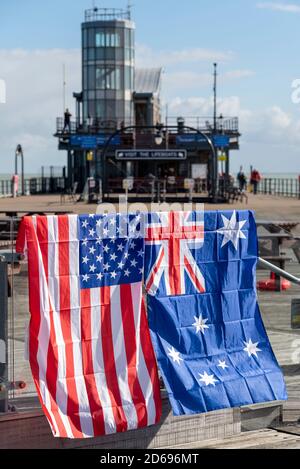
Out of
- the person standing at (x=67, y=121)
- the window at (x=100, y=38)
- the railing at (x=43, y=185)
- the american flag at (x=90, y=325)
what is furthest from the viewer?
the window at (x=100, y=38)

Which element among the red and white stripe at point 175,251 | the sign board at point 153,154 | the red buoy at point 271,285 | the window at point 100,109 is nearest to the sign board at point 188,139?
the sign board at point 153,154

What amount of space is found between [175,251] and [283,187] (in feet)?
162

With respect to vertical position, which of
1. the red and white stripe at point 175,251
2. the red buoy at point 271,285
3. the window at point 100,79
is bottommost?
the red buoy at point 271,285

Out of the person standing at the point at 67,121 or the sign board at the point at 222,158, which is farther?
the person standing at the point at 67,121

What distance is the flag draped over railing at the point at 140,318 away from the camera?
6.14 m

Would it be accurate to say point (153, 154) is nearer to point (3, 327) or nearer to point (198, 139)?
point (198, 139)

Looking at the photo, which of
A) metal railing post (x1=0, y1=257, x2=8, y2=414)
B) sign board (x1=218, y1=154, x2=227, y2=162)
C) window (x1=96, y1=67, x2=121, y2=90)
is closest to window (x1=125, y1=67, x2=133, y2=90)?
window (x1=96, y1=67, x2=121, y2=90)

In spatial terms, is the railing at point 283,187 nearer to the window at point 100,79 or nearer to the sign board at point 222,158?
the sign board at point 222,158

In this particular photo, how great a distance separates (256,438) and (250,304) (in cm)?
109

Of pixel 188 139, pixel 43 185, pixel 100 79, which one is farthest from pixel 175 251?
pixel 100 79

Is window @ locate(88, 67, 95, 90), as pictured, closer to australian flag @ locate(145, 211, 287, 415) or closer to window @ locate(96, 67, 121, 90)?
window @ locate(96, 67, 121, 90)

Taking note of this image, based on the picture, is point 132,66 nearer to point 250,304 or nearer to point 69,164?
point 69,164

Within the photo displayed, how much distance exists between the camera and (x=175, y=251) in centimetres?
662

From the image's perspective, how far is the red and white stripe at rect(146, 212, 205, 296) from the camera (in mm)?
6547
